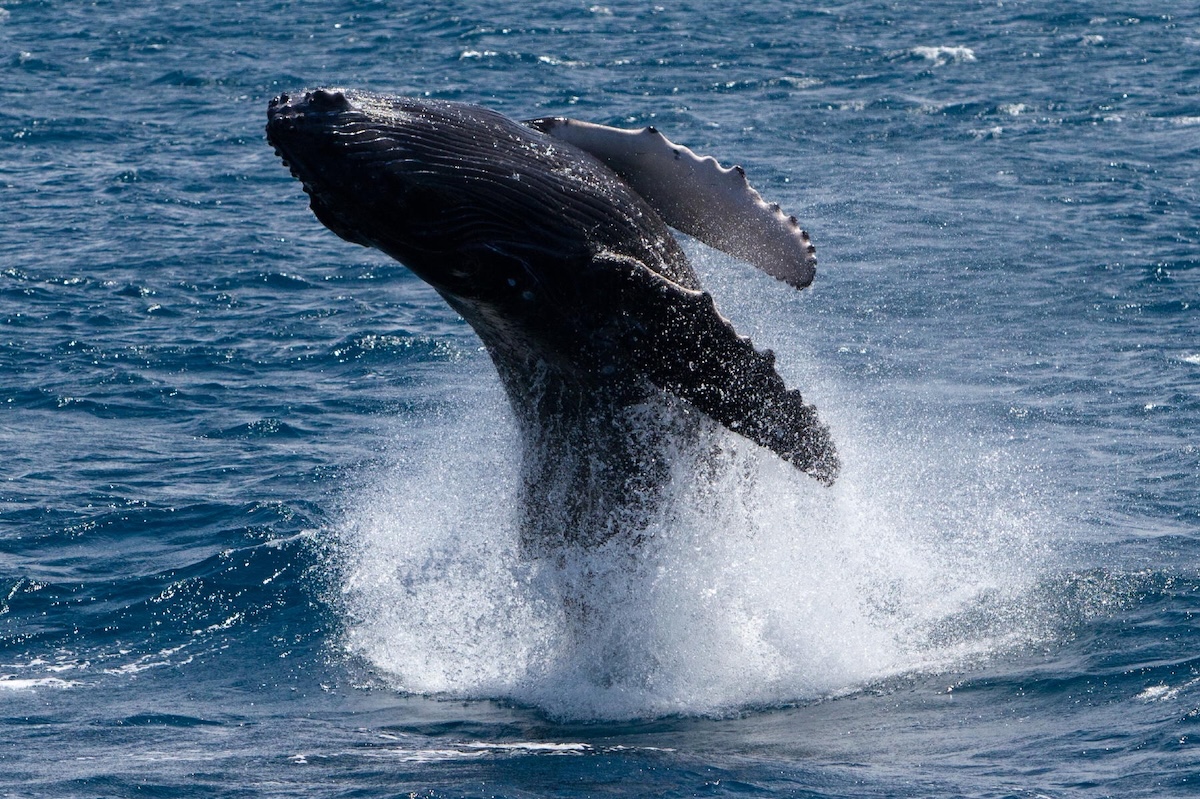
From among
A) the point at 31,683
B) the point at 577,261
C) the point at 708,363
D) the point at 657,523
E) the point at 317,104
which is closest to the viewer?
the point at 317,104

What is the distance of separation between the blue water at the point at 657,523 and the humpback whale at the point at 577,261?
0.98 meters

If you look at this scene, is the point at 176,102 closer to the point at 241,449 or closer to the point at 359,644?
the point at 241,449

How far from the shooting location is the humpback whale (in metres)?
12.6

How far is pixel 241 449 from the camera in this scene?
22.4 meters

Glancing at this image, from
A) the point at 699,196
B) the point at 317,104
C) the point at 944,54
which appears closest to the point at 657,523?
the point at 699,196

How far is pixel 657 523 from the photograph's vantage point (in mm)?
15406

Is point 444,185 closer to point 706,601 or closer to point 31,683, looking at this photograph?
point 706,601

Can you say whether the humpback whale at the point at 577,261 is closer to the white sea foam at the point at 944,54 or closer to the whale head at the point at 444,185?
the whale head at the point at 444,185

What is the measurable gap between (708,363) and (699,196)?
1653 mm

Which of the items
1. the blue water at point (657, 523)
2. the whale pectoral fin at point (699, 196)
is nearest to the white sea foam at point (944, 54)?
the blue water at point (657, 523)

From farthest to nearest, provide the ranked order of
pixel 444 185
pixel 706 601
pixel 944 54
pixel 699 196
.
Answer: pixel 944 54 < pixel 706 601 < pixel 699 196 < pixel 444 185

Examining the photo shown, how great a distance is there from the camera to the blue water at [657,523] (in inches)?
531

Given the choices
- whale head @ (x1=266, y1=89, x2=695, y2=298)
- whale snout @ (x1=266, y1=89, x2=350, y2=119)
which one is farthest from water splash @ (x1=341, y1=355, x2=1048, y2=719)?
whale snout @ (x1=266, y1=89, x2=350, y2=119)

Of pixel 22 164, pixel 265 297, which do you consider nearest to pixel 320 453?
pixel 265 297
